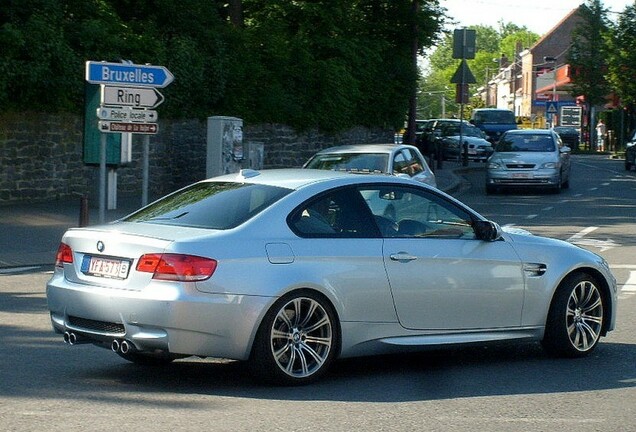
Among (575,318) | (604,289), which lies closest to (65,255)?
(575,318)

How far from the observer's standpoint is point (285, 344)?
8438 millimetres

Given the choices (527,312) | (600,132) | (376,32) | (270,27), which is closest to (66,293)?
(527,312)

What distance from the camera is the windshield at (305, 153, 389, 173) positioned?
2039cm

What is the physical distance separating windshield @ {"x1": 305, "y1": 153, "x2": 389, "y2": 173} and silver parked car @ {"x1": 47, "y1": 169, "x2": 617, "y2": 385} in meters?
10.5

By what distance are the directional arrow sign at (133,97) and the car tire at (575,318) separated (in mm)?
9243

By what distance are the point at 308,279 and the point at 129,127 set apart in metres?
9.89

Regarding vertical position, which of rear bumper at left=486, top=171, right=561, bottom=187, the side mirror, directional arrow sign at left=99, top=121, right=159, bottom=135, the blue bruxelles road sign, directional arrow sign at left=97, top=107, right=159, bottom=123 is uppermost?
the blue bruxelles road sign

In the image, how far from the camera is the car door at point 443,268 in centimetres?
899

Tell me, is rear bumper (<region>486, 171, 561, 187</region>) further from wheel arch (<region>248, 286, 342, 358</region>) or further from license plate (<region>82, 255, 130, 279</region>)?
license plate (<region>82, 255, 130, 279</region>)

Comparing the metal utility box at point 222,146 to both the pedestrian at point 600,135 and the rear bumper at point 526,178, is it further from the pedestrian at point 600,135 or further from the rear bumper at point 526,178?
the pedestrian at point 600,135

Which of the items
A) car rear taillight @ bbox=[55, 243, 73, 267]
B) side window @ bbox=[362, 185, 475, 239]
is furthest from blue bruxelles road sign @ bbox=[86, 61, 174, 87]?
side window @ bbox=[362, 185, 475, 239]

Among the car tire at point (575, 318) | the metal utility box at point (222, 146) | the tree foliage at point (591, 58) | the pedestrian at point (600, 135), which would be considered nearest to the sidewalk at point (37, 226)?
the metal utility box at point (222, 146)

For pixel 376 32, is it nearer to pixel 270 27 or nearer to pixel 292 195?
pixel 270 27

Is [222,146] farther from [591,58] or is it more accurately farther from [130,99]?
[591,58]
